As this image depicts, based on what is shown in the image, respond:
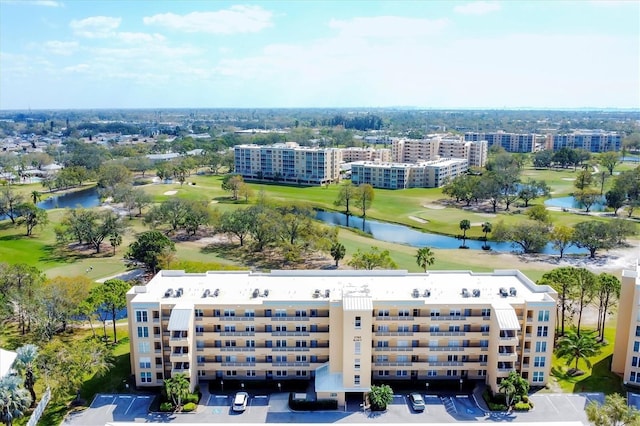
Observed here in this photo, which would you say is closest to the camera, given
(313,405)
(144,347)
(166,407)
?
(166,407)

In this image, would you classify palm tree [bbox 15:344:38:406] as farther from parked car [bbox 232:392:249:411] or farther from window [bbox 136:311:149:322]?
parked car [bbox 232:392:249:411]

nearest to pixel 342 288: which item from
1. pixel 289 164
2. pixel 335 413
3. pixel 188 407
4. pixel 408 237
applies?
pixel 335 413

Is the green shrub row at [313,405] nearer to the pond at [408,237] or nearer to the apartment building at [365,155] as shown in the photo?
the pond at [408,237]

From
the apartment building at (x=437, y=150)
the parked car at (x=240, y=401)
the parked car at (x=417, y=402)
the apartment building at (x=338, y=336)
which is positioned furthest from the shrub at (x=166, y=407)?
the apartment building at (x=437, y=150)

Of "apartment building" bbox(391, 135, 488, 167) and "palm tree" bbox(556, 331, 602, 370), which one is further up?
"apartment building" bbox(391, 135, 488, 167)

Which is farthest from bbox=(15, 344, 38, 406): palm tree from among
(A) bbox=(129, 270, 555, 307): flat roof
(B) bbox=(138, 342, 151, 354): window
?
(A) bbox=(129, 270, 555, 307): flat roof

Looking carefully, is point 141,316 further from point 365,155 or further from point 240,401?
point 365,155
